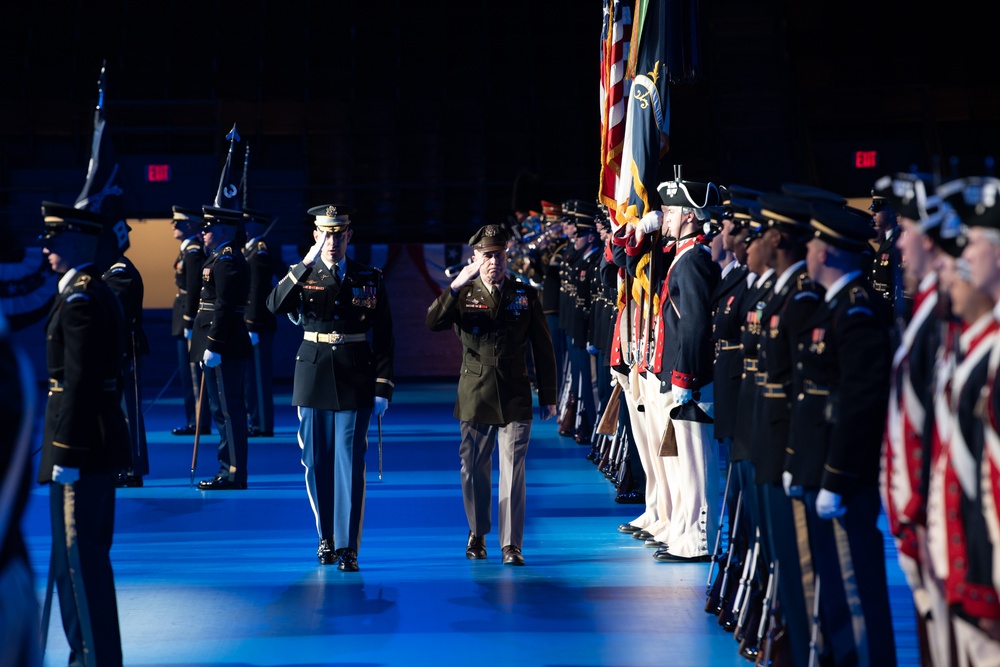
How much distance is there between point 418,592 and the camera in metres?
6.39

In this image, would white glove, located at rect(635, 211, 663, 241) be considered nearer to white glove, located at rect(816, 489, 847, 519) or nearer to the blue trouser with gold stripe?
the blue trouser with gold stripe

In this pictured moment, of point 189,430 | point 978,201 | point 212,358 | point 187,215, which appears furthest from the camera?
point 189,430

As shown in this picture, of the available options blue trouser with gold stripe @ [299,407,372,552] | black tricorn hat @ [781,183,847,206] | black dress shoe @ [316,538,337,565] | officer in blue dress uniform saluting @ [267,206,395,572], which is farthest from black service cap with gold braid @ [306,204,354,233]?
black tricorn hat @ [781,183,847,206]

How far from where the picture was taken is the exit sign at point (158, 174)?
18734 mm

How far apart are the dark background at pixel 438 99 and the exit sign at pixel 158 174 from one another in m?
0.11

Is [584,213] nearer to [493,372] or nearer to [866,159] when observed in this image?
[493,372]

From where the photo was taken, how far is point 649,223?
281 inches

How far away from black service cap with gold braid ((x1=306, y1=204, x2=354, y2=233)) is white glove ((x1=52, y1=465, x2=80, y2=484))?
2535mm

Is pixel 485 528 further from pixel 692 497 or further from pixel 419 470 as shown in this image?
pixel 419 470

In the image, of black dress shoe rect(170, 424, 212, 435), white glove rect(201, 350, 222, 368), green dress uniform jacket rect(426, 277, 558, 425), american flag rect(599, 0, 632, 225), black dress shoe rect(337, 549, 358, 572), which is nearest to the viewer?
black dress shoe rect(337, 549, 358, 572)

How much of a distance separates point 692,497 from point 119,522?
143 inches

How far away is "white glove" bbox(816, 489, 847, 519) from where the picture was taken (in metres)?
4.16

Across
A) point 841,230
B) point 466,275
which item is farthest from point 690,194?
point 841,230

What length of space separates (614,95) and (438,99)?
13.0 metres
